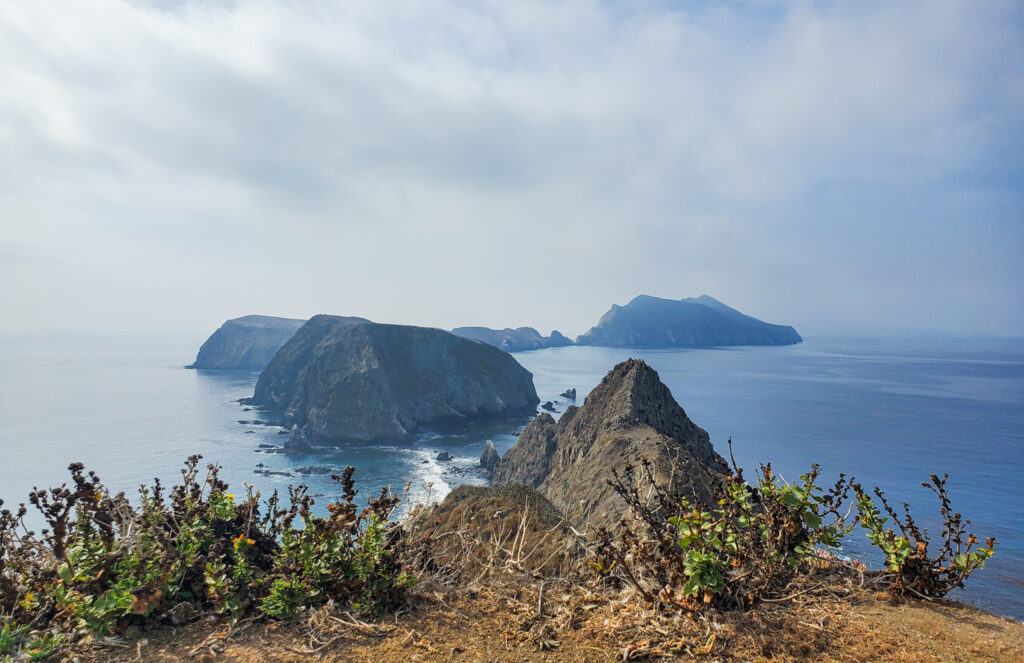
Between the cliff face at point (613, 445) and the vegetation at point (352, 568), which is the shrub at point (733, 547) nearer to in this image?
the vegetation at point (352, 568)

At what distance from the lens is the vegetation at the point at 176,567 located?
4.02 m

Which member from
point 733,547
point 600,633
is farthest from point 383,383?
point 733,547

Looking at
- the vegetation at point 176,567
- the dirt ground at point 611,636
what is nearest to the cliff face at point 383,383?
the vegetation at point 176,567

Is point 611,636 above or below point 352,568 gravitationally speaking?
below

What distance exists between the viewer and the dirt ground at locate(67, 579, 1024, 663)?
3846mm

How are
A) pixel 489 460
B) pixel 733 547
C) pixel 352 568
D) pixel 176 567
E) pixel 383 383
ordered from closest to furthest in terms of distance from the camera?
pixel 733 547
pixel 176 567
pixel 352 568
pixel 489 460
pixel 383 383

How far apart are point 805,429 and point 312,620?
315 ft

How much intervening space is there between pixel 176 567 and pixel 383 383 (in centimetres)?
10336

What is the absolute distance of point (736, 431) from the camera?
80375mm

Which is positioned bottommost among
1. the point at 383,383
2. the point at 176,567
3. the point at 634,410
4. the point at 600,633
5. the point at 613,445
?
the point at 383,383

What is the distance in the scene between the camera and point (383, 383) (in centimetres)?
10419

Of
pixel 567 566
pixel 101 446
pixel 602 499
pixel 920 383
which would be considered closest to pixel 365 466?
pixel 101 446

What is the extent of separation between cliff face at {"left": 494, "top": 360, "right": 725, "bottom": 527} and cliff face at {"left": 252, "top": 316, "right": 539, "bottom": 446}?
5349 cm

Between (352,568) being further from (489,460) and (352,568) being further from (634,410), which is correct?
(489,460)
